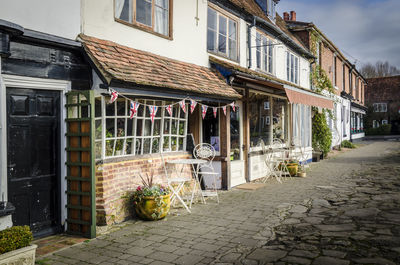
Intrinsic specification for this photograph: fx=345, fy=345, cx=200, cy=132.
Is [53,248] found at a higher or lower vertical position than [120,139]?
lower

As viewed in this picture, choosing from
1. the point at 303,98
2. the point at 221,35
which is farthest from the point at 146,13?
the point at 303,98

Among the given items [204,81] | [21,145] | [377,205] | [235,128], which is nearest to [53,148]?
[21,145]

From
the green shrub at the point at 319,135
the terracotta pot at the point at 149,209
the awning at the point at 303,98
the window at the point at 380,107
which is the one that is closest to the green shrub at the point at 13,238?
the terracotta pot at the point at 149,209

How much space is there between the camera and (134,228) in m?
6.00

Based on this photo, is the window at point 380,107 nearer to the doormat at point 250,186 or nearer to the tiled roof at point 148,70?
the doormat at point 250,186

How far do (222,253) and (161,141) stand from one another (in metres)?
3.49

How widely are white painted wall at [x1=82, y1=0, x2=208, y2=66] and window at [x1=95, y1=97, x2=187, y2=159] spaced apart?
1196 millimetres

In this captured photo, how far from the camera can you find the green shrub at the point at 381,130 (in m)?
43.4

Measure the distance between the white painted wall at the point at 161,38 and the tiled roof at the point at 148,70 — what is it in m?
0.16

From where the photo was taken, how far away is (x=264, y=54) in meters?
12.8

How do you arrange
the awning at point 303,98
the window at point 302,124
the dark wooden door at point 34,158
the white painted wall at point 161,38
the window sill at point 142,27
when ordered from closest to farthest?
the dark wooden door at point 34,158, the white painted wall at point 161,38, the window sill at point 142,27, the awning at point 303,98, the window at point 302,124

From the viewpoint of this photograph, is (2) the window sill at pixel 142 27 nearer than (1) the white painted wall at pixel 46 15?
No

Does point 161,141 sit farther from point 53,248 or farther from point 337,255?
point 337,255

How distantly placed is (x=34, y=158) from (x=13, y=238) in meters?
1.66
